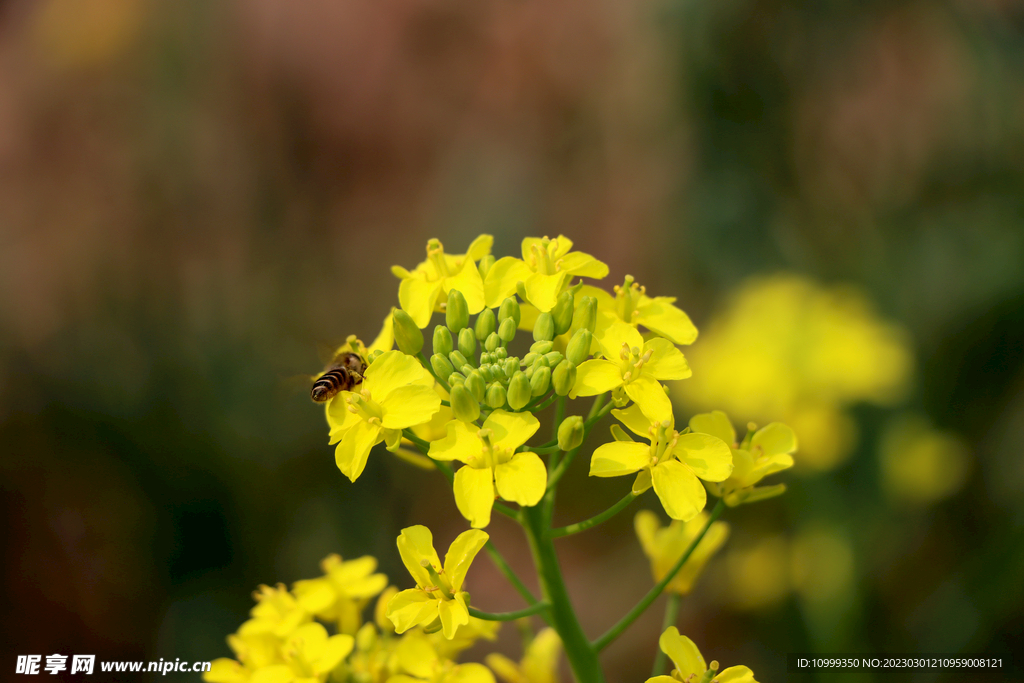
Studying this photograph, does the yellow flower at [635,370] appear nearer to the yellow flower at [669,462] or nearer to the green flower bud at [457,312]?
the yellow flower at [669,462]

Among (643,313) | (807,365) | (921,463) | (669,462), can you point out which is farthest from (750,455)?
(921,463)

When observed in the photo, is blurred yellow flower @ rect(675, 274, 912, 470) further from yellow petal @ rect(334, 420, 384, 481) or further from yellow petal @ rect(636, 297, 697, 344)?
yellow petal @ rect(334, 420, 384, 481)

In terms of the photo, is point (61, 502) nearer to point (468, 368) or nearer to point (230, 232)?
point (230, 232)

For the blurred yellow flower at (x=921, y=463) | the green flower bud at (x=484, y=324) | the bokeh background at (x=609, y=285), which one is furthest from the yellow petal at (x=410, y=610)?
the blurred yellow flower at (x=921, y=463)

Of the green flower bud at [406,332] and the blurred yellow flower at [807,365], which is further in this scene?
the blurred yellow flower at [807,365]

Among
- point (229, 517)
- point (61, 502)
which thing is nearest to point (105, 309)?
point (61, 502)

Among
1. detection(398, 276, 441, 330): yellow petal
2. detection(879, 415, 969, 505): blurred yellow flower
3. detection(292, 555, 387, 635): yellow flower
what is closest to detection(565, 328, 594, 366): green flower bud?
detection(398, 276, 441, 330): yellow petal
